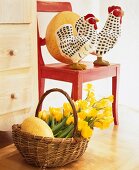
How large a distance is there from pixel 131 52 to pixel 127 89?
257 millimetres

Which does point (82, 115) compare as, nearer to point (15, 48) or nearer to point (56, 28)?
point (15, 48)

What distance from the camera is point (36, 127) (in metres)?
1.14

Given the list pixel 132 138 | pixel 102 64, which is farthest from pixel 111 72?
pixel 132 138

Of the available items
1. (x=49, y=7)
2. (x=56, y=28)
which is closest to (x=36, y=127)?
(x=56, y=28)

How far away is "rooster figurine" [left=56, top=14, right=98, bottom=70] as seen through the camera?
4.56 feet

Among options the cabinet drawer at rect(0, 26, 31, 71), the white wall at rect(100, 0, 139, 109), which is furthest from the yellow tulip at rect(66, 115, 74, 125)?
the white wall at rect(100, 0, 139, 109)

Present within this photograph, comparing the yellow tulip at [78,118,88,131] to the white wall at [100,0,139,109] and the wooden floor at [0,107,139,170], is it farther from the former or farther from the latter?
the white wall at [100,0,139,109]

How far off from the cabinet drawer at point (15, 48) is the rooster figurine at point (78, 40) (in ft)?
0.79

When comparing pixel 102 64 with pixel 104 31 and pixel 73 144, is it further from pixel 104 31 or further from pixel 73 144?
pixel 73 144

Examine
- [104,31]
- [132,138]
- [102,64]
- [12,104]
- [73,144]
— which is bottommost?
[132,138]

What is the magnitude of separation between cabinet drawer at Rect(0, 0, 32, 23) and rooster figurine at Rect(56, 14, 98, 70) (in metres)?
0.25

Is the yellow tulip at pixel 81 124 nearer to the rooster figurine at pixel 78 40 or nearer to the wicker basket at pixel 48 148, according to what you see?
the wicker basket at pixel 48 148

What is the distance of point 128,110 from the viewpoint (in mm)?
2066

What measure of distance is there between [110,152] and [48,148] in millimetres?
367
